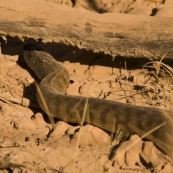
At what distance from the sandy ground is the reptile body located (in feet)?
0.31

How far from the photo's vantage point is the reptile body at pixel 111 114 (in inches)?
157

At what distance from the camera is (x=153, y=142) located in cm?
401

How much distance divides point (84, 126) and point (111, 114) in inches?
11.2

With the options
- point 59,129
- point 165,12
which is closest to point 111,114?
point 59,129

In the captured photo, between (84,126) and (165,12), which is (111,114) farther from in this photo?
(165,12)

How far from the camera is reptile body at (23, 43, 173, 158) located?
13.1ft

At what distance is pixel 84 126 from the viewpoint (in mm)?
4359

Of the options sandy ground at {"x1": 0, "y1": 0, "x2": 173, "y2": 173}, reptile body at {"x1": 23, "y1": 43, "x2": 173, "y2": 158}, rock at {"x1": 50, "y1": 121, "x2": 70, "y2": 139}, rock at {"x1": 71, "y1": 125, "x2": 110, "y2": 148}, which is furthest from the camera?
rock at {"x1": 50, "y1": 121, "x2": 70, "y2": 139}

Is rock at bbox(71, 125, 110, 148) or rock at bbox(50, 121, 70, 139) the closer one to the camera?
rock at bbox(71, 125, 110, 148)

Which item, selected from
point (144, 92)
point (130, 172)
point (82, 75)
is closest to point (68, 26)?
point (82, 75)

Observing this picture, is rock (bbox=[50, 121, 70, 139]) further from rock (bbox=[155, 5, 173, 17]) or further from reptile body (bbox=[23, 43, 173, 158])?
rock (bbox=[155, 5, 173, 17])

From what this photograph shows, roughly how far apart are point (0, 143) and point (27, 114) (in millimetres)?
766

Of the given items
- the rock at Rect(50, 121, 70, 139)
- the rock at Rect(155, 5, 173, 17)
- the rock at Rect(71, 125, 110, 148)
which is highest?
the rock at Rect(155, 5, 173, 17)

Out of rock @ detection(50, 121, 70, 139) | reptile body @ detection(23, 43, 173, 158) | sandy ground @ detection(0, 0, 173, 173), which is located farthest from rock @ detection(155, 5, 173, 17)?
rock @ detection(50, 121, 70, 139)
